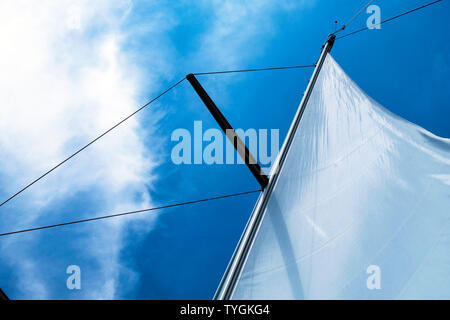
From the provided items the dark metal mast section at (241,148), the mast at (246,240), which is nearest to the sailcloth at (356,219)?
the mast at (246,240)

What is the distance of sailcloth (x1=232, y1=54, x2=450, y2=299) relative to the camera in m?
2.22

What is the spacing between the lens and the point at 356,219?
9.52 feet

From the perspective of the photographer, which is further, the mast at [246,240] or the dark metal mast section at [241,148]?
the dark metal mast section at [241,148]

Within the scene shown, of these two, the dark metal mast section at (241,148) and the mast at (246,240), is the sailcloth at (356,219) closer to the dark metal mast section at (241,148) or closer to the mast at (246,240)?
the mast at (246,240)

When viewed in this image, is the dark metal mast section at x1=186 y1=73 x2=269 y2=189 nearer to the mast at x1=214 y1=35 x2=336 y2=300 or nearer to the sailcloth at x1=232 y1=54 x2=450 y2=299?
the mast at x1=214 y1=35 x2=336 y2=300

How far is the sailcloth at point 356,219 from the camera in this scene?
222 centimetres

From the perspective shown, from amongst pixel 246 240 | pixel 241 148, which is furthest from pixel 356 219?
pixel 241 148

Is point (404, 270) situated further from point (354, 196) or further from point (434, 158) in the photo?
point (434, 158)

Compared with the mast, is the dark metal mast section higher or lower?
higher

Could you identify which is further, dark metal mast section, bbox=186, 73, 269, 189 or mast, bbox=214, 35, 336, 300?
dark metal mast section, bbox=186, 73, 269, 189

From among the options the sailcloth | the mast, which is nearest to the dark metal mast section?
the mast

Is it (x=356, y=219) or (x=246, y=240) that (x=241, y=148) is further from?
(x=356, y=219)

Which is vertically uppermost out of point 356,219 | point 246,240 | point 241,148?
point 241,148
